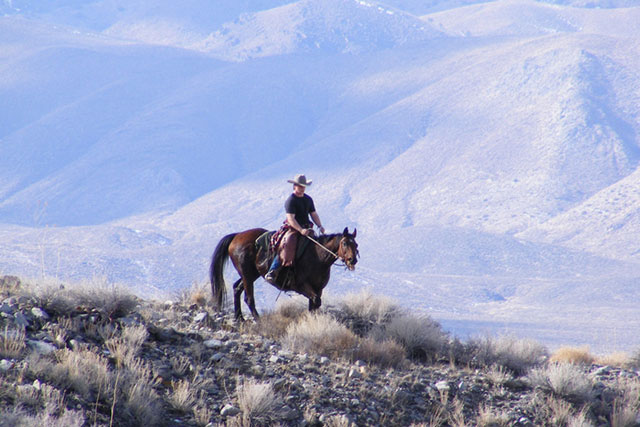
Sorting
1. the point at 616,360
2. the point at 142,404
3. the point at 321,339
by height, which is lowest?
the point at 616,360

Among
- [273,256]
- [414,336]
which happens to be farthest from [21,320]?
[414,336]

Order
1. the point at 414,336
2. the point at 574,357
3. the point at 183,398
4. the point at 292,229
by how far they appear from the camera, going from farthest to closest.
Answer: the point at 574,357 < the point at 292,229 < the point at 414,336 < the point at 183,398

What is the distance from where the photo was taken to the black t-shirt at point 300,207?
13684 mm

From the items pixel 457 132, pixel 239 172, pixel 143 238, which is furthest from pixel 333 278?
pixel 239 172

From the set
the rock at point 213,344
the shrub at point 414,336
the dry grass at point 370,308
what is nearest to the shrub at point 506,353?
the shrub at point 414,336

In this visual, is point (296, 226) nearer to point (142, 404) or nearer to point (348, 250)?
point (348, 250)

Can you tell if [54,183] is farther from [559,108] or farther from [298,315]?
[298,315]

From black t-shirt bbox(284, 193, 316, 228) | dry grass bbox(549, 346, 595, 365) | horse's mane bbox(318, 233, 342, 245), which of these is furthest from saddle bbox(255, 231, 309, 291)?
dry grass bbox(549, 346, 595, 365)

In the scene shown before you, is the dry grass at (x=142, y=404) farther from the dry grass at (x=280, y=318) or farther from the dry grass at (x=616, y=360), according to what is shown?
the dry grass at (x=616, y=360)

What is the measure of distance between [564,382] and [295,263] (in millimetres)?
4989

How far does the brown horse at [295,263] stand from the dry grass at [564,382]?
137 inches

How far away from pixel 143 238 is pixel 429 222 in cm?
3916

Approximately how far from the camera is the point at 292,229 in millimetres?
13695

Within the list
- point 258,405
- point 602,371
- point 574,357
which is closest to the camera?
point 258,405
